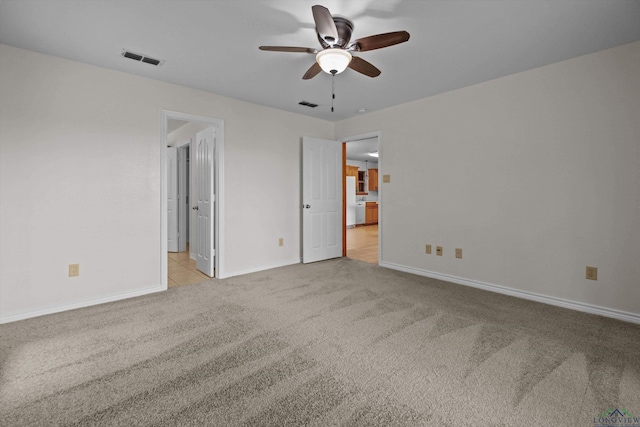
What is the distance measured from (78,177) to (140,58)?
4.29 ft

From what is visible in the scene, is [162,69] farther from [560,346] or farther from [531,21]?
[560,346]

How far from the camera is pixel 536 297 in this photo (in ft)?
10.2

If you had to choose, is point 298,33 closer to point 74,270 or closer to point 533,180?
point 533,180

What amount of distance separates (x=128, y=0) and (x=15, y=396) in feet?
8.17

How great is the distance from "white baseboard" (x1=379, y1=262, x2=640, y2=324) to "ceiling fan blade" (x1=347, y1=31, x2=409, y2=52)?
9.46ft

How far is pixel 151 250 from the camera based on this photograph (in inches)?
133

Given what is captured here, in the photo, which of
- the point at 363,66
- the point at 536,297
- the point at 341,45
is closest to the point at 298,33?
the point at 341,45

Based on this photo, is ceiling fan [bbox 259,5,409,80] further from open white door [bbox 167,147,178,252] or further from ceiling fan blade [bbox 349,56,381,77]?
open white door [bbox 167,147,178,252]

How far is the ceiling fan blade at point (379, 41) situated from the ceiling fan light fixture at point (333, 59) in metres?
0.09

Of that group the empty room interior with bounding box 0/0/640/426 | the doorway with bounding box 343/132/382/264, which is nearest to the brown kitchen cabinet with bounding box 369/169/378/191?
the doorway with bounding box 343/132/382/264

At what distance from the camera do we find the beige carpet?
151 cm

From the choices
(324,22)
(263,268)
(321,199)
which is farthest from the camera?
(321,199)

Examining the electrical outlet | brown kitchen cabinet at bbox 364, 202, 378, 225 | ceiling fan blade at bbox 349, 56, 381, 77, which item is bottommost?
the electrical outlet

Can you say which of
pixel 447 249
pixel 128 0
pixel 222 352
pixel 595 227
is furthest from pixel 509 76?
pixel 222 352
